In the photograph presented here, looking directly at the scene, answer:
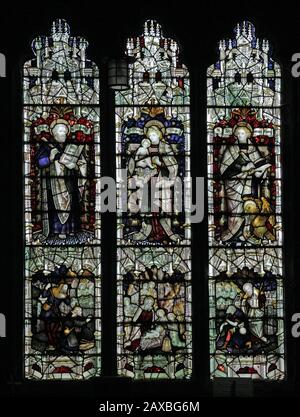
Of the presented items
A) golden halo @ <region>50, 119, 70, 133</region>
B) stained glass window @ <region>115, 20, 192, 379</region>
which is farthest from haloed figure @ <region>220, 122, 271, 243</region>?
golden halo @ <region>50, 119, 70, 133</region>

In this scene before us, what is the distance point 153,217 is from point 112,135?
3.27ft

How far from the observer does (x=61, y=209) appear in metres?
15.6

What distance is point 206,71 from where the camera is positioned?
15898mm

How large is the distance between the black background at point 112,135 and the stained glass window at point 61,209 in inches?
4.7

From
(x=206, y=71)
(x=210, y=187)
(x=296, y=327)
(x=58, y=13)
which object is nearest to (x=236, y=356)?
(x=296, y=327)

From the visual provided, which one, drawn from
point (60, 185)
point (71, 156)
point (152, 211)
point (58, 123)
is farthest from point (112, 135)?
point (152, 211)

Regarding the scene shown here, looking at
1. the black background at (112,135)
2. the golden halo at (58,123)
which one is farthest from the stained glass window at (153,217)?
the golden halo at (58,123)

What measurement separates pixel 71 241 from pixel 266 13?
10.8 ft

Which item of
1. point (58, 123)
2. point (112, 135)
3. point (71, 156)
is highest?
point (58, 123)

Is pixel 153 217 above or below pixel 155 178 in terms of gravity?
below

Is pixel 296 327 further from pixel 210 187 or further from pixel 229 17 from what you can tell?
pixel 229 17

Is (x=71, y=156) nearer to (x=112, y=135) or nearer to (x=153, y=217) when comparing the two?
(x=112, y=135)

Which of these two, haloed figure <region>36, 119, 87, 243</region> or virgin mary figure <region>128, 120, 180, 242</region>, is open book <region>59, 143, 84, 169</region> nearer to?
haloed figure <region>36, 119, 87, 243</region>

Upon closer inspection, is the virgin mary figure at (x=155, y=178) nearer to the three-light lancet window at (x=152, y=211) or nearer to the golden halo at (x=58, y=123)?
the three-light lancet window at (x=152, y=211)
